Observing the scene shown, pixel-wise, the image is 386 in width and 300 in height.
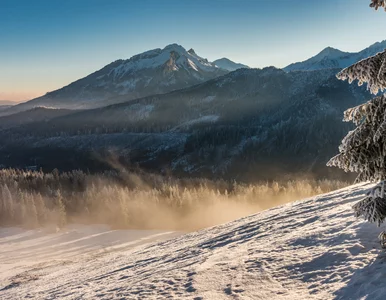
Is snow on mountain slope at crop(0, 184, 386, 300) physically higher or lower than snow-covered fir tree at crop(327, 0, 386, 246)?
lower

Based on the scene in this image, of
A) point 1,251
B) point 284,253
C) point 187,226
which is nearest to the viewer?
point 284,253

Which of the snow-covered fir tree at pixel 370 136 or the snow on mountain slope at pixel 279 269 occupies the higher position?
the snow-covered fir tree at pixel 370 136

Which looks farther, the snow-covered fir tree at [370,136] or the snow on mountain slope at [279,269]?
the snow on mountain slope at [279,269]

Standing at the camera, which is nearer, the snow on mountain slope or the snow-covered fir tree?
the snow-covered fir tree

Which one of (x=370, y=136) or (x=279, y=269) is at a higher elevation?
(x=370, y=136)

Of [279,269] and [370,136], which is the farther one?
[279,269]

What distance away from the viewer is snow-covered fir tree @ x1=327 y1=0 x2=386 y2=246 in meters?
7.71

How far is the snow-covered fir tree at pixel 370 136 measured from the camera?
304 inches

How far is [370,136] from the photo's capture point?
8.00m

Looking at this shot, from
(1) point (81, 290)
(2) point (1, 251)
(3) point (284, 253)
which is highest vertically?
(3) point (284, 253)

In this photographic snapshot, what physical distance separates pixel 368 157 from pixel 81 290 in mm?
16542

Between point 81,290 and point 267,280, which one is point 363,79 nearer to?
point 267,280

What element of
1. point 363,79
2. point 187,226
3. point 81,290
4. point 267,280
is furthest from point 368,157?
point 187,226

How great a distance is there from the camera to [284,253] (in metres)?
13.8
